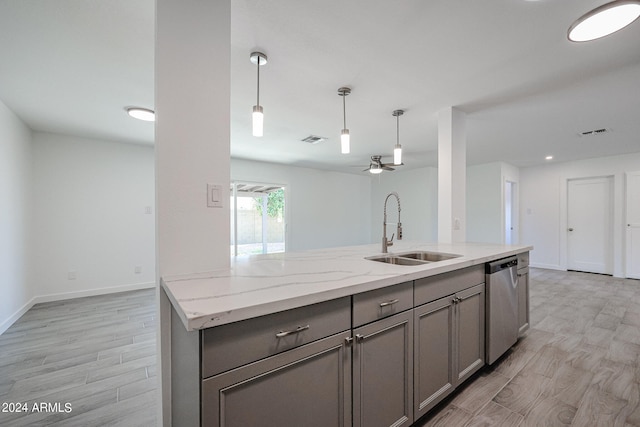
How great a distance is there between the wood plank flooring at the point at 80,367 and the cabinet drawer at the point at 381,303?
1.51 metres

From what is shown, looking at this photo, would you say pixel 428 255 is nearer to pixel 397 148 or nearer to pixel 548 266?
pixel 397 148

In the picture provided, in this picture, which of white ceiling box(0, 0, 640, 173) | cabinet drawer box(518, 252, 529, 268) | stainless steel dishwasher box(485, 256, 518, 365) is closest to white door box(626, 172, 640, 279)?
white ceiling box(0, 0, 640, 173)

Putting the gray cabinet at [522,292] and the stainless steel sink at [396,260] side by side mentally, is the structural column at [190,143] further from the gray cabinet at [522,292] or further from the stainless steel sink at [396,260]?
the gray cabinet at [522,292]

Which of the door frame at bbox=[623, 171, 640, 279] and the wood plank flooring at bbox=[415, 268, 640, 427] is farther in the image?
the door frame at bbox=[623, 171, 640, 279]

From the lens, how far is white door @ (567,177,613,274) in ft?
18.1

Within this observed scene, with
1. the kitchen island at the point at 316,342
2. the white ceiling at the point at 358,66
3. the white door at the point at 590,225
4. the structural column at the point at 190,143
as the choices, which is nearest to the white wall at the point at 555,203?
the white door at the point at 590,225

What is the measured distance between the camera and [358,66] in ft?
7.27

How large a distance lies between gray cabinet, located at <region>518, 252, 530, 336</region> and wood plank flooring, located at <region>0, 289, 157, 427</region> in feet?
9.90

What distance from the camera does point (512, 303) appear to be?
7.73ft

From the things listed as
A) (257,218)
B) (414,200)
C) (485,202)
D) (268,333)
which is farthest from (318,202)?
(268,333)

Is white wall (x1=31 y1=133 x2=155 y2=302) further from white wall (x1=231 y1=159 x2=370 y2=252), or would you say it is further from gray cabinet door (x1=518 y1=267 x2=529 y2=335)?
gray cabinet door (x1=518 y1=267 x2=529 y2=335)

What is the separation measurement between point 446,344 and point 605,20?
2096mm

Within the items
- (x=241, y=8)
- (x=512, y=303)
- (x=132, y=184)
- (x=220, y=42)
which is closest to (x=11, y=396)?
(x=220, y=42)

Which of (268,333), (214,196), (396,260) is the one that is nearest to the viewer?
(268,333)
